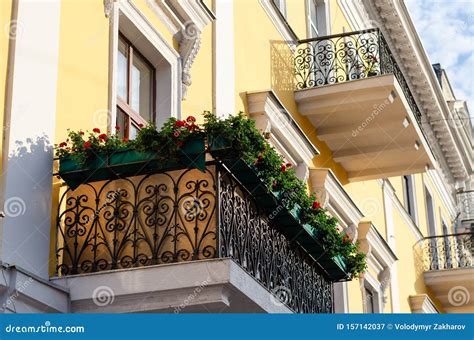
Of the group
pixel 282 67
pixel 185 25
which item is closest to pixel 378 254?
pixel 282 67

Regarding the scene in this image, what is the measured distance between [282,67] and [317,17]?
301cm

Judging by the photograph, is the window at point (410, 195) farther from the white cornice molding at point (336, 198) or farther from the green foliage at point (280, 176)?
the green foliage at point (280, 176)

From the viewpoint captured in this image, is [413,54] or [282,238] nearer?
[282,238]

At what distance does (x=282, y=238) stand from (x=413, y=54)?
11594 millimetres

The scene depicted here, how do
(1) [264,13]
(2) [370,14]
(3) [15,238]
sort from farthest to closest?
(2) [370,14], (1) [264,13], (3) [15,238]

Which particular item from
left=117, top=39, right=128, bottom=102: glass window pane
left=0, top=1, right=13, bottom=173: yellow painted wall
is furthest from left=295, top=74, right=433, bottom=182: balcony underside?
left=0, top=1, right=13, bottom=173: yellow painted wall

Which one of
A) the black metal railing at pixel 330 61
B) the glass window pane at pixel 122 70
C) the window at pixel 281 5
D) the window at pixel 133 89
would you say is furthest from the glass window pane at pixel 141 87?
the window at pixel 281 5

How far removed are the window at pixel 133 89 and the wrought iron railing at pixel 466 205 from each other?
1805 centimetres

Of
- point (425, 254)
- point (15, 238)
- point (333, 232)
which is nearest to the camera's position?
point (15, 238)

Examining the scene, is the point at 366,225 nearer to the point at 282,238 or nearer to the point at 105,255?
the point at 282,238

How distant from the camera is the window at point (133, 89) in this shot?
10.2m

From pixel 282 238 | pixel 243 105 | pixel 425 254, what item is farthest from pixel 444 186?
pixel 282 238

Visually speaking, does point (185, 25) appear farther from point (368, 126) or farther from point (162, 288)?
point (368, 126)

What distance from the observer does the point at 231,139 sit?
27.6 ft
